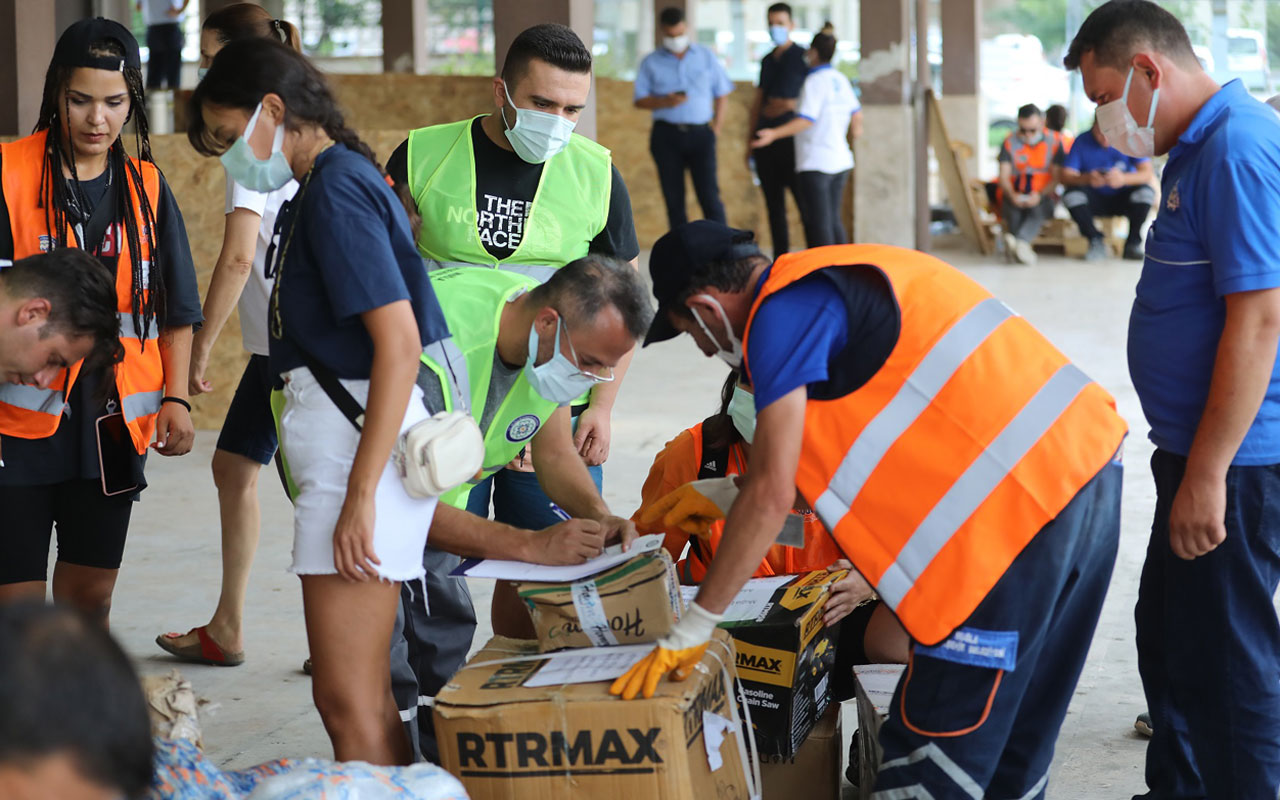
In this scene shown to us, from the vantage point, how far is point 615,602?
8.04ft

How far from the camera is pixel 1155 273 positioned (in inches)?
104

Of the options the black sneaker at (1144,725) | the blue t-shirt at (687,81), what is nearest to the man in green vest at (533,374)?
the black sneaker at (1144,725)

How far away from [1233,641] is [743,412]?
43.0 inches

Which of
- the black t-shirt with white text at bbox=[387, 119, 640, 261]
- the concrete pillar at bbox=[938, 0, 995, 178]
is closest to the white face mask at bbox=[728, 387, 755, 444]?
the black t-shirt with white text at bbox=[387, 119, 640, 261]

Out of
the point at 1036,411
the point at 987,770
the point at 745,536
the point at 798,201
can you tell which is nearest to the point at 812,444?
the point at 745,536

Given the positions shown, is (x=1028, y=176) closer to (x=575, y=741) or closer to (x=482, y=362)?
(x=482, y=362)

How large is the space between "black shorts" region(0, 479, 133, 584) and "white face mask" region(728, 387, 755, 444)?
138 cm

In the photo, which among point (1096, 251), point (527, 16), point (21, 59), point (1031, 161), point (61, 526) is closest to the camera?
point (61, 526)

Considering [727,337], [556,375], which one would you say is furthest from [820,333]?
[556,375]

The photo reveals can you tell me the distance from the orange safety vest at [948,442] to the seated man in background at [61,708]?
3.85 feet

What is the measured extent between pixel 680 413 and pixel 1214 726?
175 inches

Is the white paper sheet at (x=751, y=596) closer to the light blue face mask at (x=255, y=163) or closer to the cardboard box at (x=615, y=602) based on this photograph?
the cardboard box at (x=615, y=602)

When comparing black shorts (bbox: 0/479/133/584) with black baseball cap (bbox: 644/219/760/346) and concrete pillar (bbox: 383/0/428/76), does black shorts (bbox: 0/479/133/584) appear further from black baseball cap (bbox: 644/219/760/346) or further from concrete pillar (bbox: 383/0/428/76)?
concrete pillar (bbox: 383/0/428/76)

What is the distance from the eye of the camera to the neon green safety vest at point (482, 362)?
7.95ft
